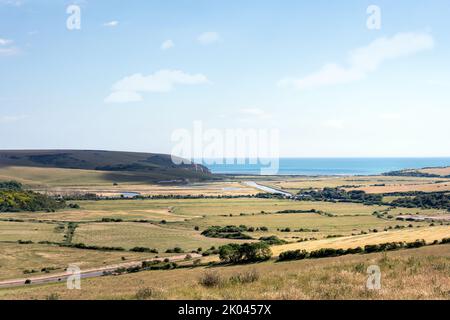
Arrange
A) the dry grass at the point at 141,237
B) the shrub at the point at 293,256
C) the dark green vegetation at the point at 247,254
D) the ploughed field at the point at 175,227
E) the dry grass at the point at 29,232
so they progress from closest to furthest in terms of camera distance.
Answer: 1. the shrub at the point at 293,256
2. the dark green vegetation at the point at 247,254
3. the ploughed field at the point at 175,227
4. the dry grass at the point at 141,237
5. the dry grass at the point at 29,232

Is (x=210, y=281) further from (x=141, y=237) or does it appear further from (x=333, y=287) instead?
(x=141, y=237)

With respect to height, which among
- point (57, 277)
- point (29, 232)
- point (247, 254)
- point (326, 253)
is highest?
point (326, 253)

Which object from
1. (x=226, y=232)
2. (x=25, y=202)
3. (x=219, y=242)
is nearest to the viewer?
(x=219, y=242)

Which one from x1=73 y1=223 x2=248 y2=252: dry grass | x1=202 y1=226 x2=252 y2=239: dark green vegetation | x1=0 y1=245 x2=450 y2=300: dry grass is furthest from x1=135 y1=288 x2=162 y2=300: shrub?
→ x1=202 y1=226 x2=252 y2=239: dark green vegetation

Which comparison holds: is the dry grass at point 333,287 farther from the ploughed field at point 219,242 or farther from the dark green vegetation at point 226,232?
the dark green vegetation at point 226,232

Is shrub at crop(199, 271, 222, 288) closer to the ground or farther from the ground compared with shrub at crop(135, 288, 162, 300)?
closer to the ground

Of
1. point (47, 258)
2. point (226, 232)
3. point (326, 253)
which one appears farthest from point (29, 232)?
point (326, 253)

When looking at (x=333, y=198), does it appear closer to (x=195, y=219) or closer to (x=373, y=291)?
(x=195, y=219)

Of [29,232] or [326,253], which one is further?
[29,232]

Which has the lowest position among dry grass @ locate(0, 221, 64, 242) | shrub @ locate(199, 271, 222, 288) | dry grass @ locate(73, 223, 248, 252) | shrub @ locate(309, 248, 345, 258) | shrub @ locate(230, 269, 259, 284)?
dry grass @ locate(73, 223, 248, 252)

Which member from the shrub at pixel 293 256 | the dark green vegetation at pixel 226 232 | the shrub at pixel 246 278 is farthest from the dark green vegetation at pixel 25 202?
the shrub at pixel 246 278

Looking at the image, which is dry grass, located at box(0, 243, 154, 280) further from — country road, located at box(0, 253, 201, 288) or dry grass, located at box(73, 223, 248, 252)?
dry grass, located at box(73, 223, 248, 252)

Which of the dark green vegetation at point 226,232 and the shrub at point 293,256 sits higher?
the shrub at point 293,256

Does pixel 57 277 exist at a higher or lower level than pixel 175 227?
higher
